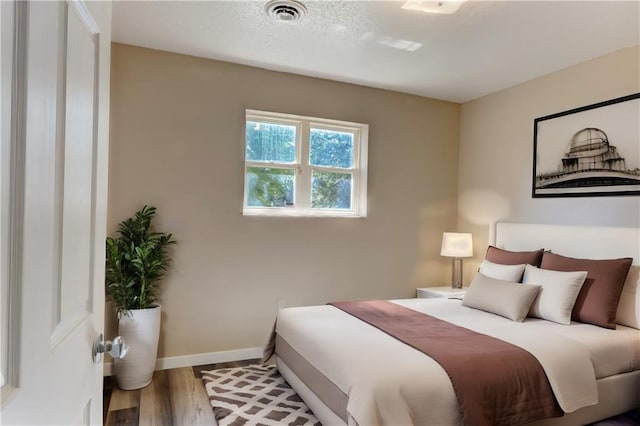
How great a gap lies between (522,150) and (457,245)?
1.10 m

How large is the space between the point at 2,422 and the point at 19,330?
0.12 metres

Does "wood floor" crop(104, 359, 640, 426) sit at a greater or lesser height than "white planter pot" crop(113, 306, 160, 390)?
lesser

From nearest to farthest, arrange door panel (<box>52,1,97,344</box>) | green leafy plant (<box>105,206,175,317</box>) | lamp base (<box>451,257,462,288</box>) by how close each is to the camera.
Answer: door panel (<box>52,1,97,344</box>), green leafy plant (<box>105,206,175,317</box>), lamp base (<box>451,257,462,288</box>)

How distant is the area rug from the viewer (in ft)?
7.95

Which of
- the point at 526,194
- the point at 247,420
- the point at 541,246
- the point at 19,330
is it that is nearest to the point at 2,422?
the point at 19,330

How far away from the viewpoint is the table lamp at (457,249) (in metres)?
3.96

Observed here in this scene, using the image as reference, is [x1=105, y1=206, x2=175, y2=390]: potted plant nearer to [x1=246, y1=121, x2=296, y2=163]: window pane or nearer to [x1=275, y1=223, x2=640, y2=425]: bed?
[x1=275, y1=223, x2=640, y2=425]: bed

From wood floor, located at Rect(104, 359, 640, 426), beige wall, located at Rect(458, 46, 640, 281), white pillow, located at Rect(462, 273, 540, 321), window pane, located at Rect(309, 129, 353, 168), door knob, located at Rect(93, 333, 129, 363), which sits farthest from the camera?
window pane, located at Rect(309, 129, 353, 168)

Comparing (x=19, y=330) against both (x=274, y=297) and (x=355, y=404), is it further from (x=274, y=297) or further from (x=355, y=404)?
(x=274, y=297)

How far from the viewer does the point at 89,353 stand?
939 millimetres

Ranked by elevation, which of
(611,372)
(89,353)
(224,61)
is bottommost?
(611,372)

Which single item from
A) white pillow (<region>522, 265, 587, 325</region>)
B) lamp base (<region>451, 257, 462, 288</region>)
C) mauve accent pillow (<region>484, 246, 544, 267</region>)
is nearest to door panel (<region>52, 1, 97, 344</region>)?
white pillow (<region>522, 265, 587, 325</region>)

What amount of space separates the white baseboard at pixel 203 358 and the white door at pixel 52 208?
2374 mm

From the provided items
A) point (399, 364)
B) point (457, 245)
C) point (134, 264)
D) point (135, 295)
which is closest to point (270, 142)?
point (134, 264)
